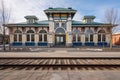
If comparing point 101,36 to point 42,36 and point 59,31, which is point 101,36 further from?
point 42,36

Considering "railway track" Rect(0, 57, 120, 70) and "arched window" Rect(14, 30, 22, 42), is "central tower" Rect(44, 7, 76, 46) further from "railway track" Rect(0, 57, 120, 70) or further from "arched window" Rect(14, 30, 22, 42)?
"railway track" Rect(0, 57, 120, 70)

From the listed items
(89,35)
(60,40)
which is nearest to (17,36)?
(60,40)

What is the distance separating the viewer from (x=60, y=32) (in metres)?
34.7

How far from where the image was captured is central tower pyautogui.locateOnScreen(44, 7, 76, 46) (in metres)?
34.3

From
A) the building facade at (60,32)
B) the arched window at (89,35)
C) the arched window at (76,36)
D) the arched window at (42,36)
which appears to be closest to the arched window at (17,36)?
the building facade at (60,32)

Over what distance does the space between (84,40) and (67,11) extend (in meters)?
9.87

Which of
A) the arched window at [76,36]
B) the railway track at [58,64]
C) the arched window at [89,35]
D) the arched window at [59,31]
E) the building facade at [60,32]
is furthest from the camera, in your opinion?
the arched window at [89,35]

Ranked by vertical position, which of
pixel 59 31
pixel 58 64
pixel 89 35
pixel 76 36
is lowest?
pixel 58 64

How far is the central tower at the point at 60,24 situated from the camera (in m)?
34.3

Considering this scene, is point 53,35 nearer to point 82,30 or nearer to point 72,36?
point 72,36

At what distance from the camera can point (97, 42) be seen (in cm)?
3519

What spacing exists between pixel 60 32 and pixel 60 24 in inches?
92.9

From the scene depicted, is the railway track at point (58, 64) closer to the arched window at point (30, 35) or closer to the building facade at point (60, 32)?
the building facade at point (60, 32)

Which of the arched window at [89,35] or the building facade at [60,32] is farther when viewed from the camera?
the arched window at [89,35]
